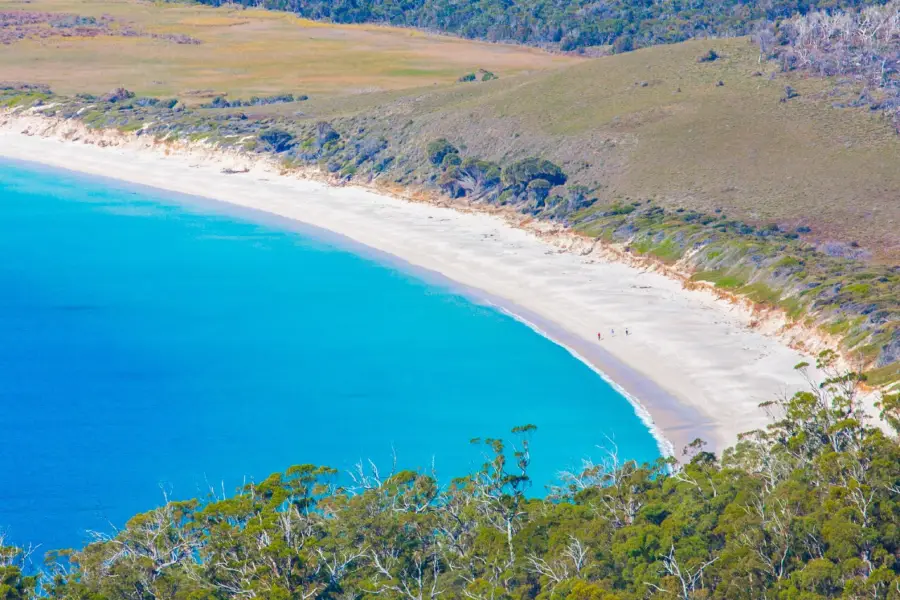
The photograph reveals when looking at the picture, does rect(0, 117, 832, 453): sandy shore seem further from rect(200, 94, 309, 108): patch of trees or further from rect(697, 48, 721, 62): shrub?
rect(697, 48, 721, 62): shrub

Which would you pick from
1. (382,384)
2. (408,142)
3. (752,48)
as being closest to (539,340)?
(382,384)

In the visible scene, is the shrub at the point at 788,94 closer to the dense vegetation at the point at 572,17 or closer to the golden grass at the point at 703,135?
the golden grass at the point at 703,135

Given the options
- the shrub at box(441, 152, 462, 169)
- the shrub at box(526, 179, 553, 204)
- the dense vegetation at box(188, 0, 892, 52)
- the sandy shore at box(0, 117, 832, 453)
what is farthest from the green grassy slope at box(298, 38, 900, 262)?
the dense vegetation at box(188, 0, 892, 52)

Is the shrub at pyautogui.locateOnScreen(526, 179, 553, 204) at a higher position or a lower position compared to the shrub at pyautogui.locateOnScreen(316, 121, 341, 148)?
lower

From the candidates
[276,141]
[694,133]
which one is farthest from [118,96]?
[694,133]

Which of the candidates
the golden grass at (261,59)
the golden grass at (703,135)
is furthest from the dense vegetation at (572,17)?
the golden grass at (703,135)

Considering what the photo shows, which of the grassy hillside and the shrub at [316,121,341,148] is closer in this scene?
the grassy hillside

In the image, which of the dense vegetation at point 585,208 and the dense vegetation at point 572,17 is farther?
the dense vegetation at point 572,17

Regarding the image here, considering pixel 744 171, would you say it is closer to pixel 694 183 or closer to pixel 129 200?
pixel 694 183
